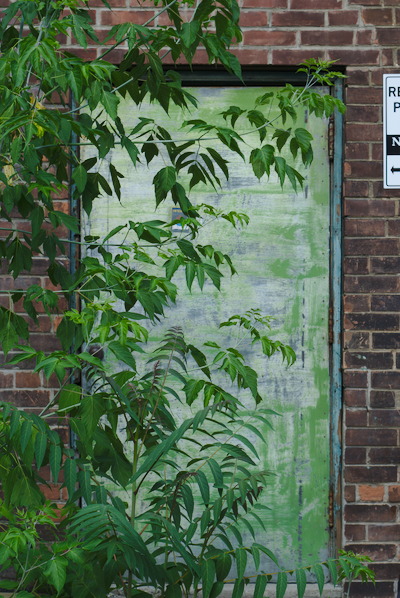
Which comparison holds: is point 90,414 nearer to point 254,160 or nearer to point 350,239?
point 254,160

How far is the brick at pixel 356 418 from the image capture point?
3.62 m

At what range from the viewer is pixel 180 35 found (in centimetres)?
222

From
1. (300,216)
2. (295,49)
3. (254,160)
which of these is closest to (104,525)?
(254,160)

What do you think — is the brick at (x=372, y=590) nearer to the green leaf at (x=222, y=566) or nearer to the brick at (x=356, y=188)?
the green leaf at (x=222, y=566)

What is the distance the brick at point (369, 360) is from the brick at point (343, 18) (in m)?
1.54

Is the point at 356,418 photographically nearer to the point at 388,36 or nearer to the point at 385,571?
the point at 385,571

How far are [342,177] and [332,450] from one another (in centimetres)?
131

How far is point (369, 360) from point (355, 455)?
17.8 inches

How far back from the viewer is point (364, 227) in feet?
11.9

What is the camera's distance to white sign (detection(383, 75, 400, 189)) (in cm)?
361

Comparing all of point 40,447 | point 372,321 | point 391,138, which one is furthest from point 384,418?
point 40,447

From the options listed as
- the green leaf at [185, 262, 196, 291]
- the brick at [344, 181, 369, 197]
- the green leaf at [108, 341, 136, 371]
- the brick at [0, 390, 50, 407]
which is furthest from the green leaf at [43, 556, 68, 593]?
the brick at [344, 181, 369, 197]

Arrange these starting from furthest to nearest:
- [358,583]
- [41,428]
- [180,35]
Answer: [358,583] < [180,35] < [41,428]

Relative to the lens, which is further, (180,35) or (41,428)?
(180,35)
